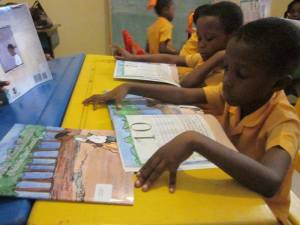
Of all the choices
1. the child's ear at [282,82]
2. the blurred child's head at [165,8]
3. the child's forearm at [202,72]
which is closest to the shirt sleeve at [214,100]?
the child's forearm at [202,72]

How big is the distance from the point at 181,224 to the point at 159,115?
1.11ft

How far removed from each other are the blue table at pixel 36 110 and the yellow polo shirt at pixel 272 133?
408 millimetres

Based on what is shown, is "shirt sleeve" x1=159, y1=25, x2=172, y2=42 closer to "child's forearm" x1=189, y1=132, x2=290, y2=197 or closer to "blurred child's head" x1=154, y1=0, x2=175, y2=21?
"blurred child's head" x1=154, y1=0, x2=175, y2=21

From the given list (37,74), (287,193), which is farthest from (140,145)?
(37,74)

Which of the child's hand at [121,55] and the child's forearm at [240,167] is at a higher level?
the child's forearm at [240,167]

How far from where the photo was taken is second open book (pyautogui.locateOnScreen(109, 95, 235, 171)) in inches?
21.4

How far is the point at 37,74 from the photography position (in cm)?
90

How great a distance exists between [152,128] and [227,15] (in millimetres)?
646

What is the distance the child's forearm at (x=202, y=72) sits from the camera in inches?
41.3

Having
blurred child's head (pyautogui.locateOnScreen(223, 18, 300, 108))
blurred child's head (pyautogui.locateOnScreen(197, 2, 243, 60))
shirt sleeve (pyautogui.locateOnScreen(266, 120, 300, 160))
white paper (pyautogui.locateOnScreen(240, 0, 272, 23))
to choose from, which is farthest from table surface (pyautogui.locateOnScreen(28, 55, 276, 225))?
white paper (pyautogui.locateOnScreen(240, 0, 272, 23))

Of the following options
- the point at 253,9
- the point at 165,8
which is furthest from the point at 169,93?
the point at 165,8

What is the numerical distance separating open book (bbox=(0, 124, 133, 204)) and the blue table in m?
0.02

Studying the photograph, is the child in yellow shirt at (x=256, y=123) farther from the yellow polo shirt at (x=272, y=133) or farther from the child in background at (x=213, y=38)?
the child in background at (x=213, y=38)

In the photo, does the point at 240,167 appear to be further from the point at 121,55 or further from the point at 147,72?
the point at 121,55
